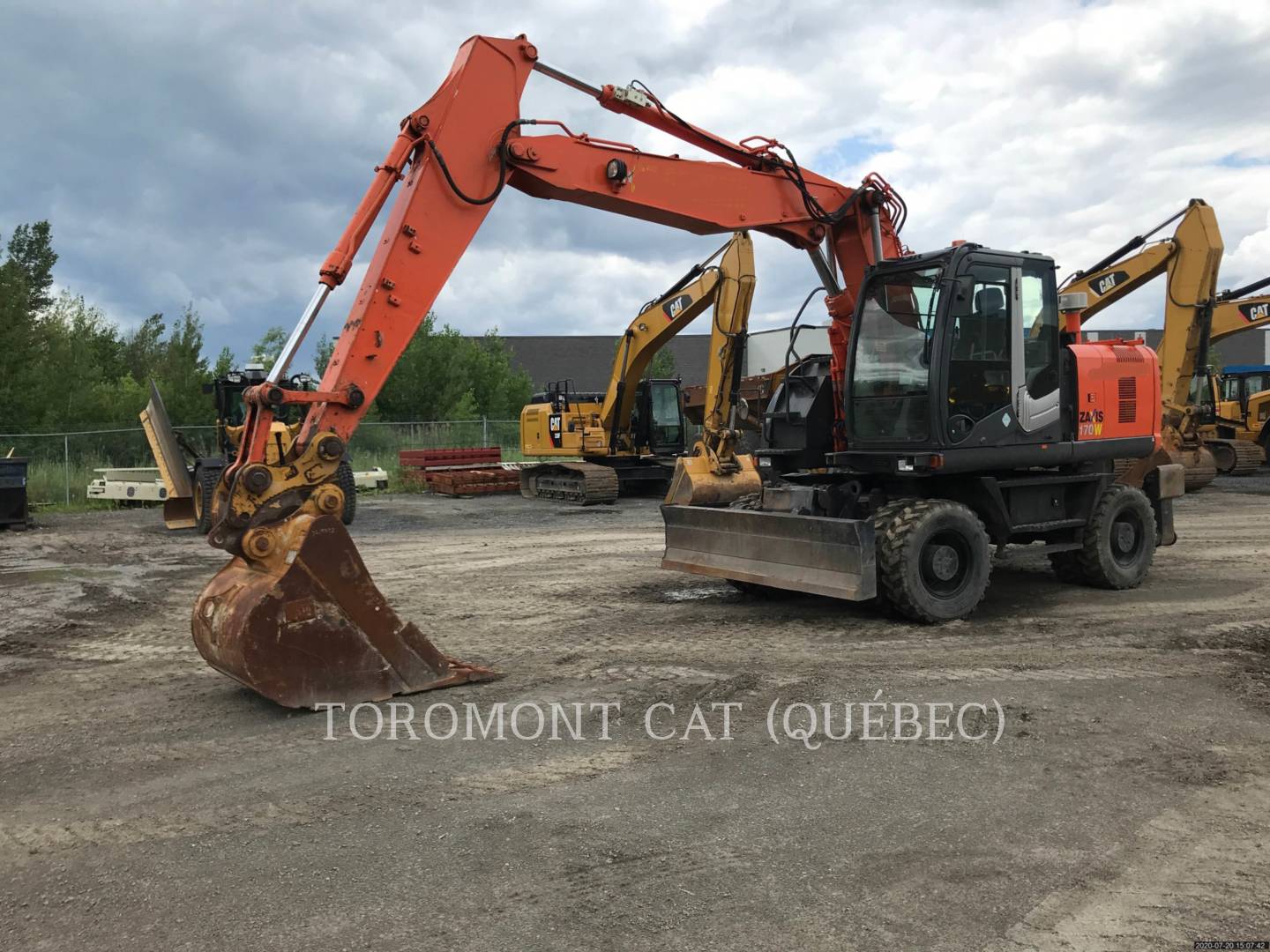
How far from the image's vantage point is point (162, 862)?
3564 millimetres

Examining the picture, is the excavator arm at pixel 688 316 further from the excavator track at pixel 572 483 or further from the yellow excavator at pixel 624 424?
the excavator track at pixel 572 483

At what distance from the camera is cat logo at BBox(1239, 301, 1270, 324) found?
19.5 metres

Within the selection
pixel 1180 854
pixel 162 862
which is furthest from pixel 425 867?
pixel 1180 854

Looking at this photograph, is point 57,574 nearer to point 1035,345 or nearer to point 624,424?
point 1035,345

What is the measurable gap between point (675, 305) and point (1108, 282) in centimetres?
720

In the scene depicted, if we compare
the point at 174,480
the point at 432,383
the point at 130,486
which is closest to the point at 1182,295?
the point at 174,480

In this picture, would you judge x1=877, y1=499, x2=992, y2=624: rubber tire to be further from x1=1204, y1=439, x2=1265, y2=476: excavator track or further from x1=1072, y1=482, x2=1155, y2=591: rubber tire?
x1=1204, y1=439, x2=1265, y2=476: excavator track

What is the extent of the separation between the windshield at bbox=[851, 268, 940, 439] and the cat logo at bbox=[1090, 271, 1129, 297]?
1076 centimetres

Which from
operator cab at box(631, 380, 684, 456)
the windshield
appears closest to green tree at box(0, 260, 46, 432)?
operator cab at box(631, 380, 684, 456)

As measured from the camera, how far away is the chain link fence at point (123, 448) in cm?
2094

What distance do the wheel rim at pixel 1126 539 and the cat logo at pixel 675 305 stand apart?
865 cm

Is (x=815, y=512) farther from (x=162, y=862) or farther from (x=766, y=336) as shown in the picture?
(x=766, y=336)

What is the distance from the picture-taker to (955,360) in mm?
7195

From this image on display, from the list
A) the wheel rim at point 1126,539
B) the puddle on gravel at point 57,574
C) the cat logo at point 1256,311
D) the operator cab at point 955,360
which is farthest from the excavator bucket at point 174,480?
the cat logo at point 1256,311
